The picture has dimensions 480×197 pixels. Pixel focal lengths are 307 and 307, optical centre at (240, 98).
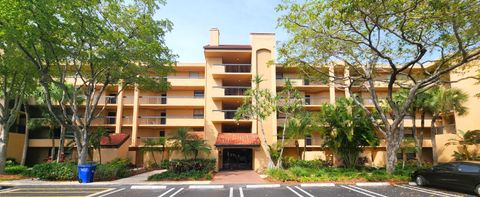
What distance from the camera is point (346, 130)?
2345cm

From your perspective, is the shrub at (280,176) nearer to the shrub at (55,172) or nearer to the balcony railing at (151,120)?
the shrub at (55,172)

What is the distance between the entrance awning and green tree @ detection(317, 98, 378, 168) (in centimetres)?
629

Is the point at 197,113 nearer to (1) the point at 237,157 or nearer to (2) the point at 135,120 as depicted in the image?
(2) the point at 135,120

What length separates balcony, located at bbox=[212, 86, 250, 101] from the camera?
1218 inches

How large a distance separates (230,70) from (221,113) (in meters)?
5.52

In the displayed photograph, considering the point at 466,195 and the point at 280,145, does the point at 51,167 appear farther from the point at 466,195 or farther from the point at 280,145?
the point at 466,195

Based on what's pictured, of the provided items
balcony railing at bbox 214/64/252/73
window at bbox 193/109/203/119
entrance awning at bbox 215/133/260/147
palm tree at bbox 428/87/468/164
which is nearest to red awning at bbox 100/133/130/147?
window at bbox 193/109/203/119

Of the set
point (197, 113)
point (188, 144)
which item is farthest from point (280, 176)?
point (197, 113)

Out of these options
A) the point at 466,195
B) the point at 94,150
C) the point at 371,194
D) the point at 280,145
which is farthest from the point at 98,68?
the point at 466,195

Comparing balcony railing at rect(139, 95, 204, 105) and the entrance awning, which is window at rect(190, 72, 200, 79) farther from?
the entrance awning

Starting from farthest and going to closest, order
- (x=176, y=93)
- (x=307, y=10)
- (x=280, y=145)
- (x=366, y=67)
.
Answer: (x=176, y=93) < (x=280, y=145) < (x=366, y=67) < (x=307, y=10)

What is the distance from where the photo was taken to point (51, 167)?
19.9m

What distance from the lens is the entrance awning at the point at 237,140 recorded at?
89.8ft

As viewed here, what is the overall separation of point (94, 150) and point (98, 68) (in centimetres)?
1204
